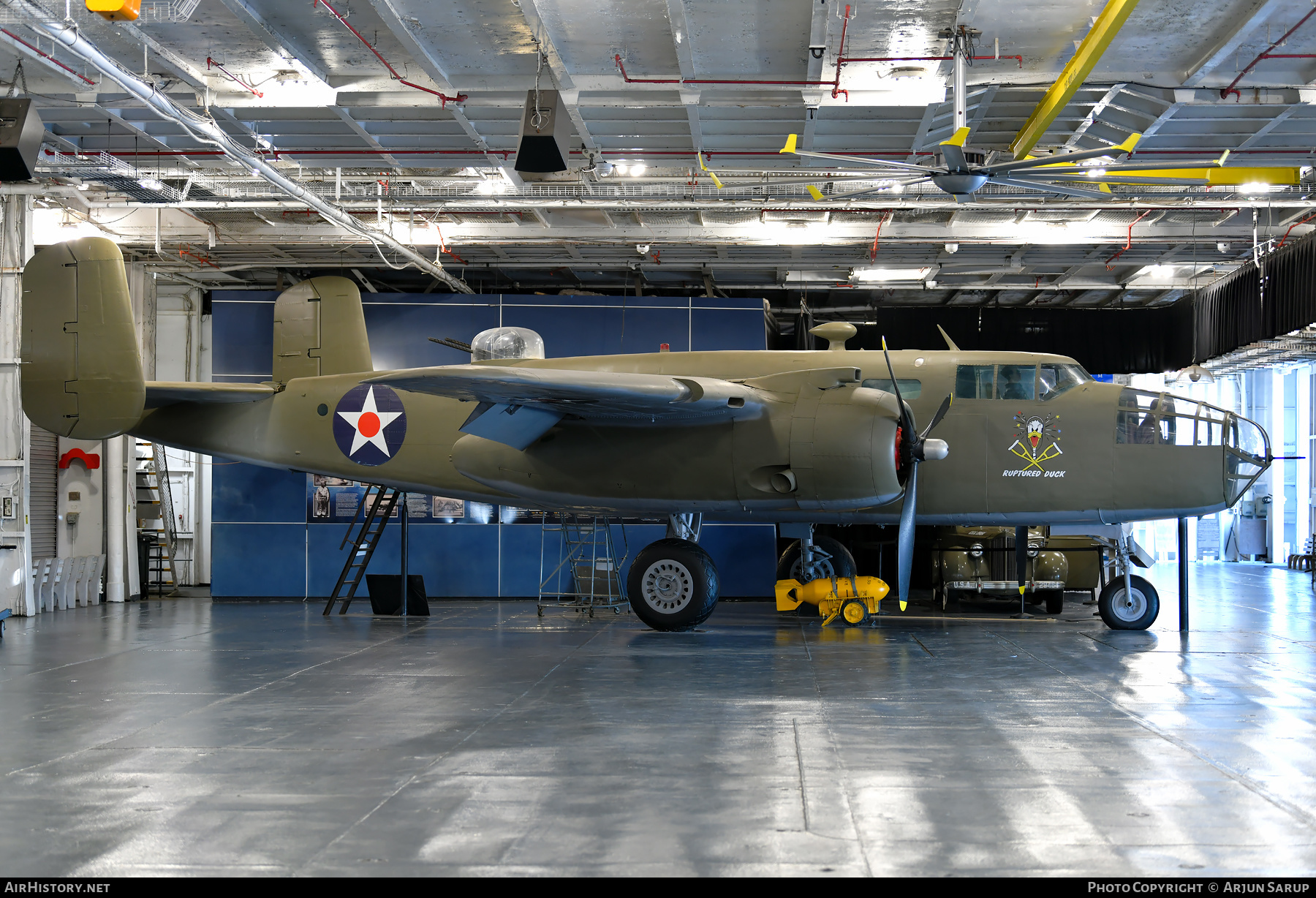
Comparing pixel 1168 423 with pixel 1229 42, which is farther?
pixel 1168 423

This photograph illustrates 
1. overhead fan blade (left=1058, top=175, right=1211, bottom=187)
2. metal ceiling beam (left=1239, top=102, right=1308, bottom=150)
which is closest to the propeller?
overhead fan blade (left=1058, top=175, right=1211, bottom=187)

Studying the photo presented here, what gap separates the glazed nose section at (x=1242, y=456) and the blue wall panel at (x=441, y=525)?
8453 mm

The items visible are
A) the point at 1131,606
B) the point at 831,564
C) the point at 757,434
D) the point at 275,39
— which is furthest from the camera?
the point at 831,564

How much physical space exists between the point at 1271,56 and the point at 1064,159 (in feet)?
9.22

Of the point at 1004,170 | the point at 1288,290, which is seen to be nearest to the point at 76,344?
the point at 1004,170

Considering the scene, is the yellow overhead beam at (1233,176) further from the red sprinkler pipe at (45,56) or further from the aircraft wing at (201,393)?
the red sprinkler pipe at (45,56)

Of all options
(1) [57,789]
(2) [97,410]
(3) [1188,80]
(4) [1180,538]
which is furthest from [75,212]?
(4) [1180,538]

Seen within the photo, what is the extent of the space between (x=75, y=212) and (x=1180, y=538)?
1900 cm

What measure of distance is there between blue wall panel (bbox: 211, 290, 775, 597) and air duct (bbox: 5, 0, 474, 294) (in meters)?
1.68

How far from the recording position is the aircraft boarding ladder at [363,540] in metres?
16.8

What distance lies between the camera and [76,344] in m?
13.0

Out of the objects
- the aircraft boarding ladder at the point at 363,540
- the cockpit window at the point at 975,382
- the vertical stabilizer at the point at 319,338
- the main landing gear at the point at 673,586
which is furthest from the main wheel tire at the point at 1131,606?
the vertical stabilizer at the point at 319,338

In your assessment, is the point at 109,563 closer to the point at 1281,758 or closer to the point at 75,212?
the point at 75,212

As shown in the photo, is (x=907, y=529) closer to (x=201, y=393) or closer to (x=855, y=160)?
(x=855, y=160)
